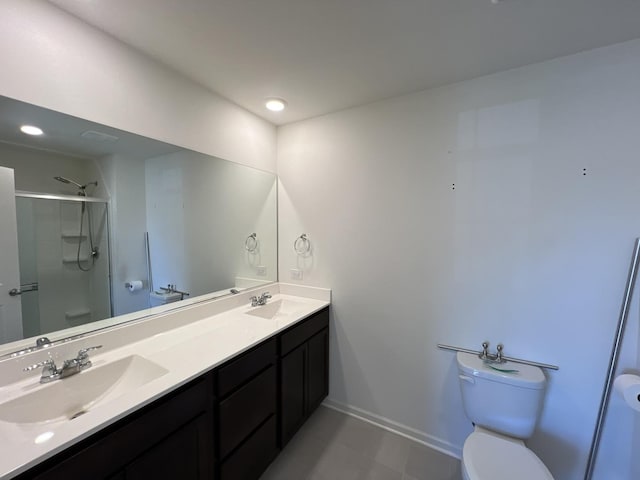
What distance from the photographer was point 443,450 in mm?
1814

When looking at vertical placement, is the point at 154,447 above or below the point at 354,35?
below

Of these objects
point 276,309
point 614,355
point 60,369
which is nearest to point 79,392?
point 60,369

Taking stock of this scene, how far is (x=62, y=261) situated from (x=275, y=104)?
5.36 ft

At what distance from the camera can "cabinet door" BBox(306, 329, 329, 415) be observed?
199 centimetres

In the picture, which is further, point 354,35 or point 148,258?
point 148,258

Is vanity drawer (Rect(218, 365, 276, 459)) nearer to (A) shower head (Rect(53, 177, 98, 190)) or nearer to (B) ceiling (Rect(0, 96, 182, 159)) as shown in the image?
(A) shower head (Rect(53, 177, 98, 190))

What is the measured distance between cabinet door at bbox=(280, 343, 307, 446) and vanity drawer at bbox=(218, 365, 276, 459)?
0.10 meters

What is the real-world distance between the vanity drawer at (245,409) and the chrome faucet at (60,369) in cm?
63

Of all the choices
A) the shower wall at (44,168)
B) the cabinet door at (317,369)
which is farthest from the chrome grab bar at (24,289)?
the cabinet door at (317,369)

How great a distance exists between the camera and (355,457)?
177 cm

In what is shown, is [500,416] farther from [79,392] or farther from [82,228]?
[82,228]

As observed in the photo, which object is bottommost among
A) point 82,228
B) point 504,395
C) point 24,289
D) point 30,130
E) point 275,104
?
point 504,395

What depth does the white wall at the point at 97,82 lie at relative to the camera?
41.5 inches

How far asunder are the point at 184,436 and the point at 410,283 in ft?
5.06
